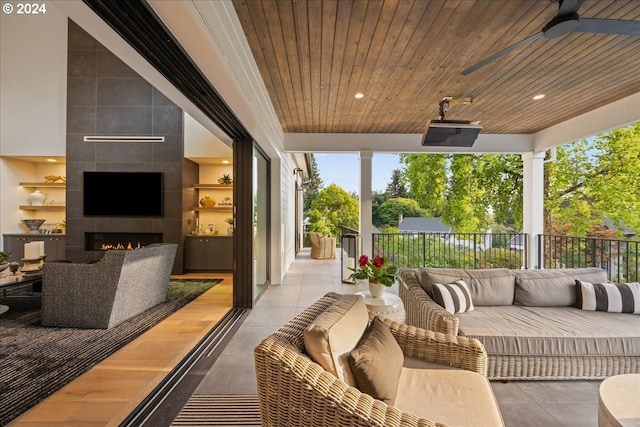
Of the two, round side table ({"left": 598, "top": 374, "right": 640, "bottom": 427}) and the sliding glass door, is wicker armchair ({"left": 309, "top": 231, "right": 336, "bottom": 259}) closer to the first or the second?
the sliding glass door

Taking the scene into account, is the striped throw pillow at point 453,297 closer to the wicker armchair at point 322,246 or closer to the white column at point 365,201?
the white column at point 365,201

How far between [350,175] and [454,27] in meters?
23.6

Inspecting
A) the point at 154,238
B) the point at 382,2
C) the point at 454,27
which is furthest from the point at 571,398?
the point at 154,238

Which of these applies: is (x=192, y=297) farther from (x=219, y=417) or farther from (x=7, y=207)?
(x=7, y=207)

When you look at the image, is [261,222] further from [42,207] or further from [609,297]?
[42,207]

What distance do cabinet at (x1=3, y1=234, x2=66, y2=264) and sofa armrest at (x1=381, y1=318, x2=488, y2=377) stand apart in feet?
22.7

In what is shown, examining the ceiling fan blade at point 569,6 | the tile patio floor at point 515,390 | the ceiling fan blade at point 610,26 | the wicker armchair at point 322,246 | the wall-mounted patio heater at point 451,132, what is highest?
the ceiling fan blade at point 569,6

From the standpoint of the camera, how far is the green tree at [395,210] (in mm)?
19625

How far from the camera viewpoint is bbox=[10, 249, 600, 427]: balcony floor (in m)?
1.87

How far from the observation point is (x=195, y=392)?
214cm

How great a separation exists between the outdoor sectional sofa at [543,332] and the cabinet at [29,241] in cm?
684

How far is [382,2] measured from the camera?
2.19 m

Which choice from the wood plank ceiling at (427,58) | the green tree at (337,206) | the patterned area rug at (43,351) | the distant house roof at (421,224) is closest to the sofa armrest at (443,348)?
the wood plank ceiling at (427,58)

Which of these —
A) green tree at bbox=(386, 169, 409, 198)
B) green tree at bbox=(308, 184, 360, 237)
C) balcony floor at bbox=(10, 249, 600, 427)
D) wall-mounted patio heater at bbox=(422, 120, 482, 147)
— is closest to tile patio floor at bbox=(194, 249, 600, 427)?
balcony floor at bbox=(10, 249, 600, 427)
